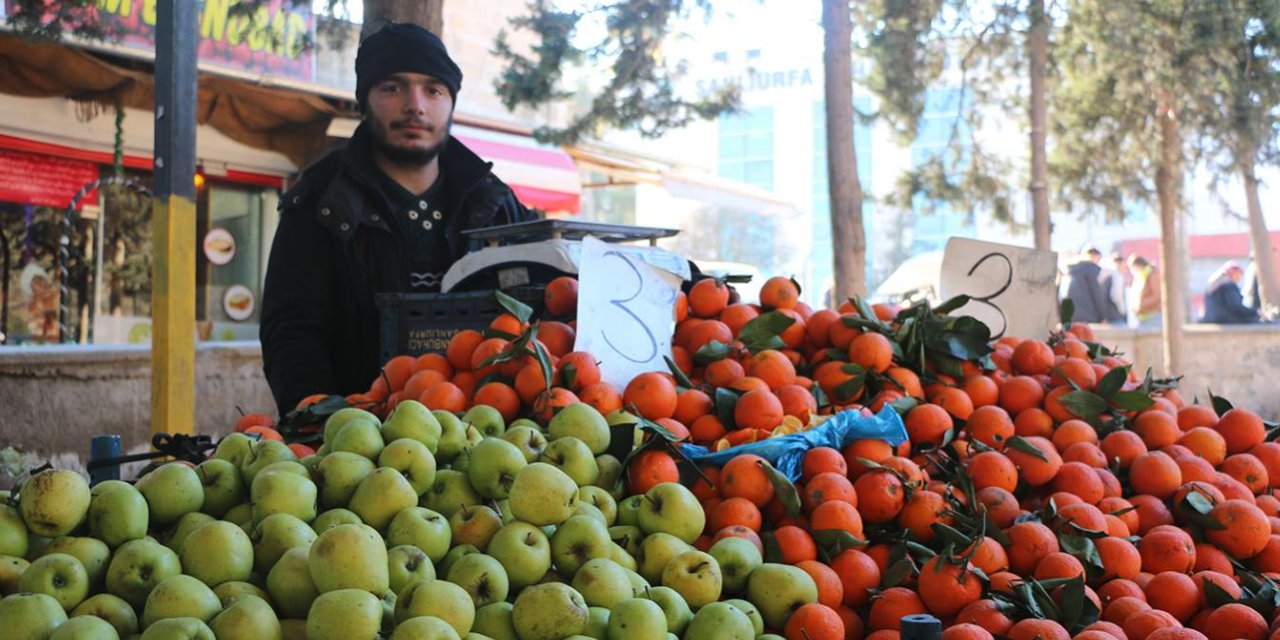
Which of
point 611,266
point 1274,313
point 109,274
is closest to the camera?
point 611,266

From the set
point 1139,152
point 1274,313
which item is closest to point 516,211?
point 1139,152

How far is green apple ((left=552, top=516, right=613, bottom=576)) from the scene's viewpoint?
1.86 meters

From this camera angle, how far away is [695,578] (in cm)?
187

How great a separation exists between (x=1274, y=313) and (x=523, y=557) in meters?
16.9

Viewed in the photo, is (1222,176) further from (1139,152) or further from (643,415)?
(643,415)

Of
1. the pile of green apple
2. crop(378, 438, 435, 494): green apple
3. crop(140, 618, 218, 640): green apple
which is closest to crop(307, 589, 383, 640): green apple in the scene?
the pile of green apple

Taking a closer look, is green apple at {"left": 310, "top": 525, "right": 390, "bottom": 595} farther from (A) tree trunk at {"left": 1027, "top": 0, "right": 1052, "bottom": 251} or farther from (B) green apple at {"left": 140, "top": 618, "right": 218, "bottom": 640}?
(A) tree trunk at {"left": 1027, "top": 0, "right": 1052, "bottom": 251}

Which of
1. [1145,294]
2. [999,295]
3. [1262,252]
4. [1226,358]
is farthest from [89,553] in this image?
A: [1262,252]

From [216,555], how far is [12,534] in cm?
33

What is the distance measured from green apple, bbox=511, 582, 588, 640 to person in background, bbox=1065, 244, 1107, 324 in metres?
11.7

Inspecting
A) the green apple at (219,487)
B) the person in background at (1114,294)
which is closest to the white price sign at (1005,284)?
the green apple at (219,487)

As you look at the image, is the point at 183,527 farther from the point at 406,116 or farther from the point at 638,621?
the point at 406,116

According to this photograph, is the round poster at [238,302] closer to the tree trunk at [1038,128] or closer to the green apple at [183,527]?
the tree trunk at [1038,128]

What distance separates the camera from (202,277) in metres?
10.2
